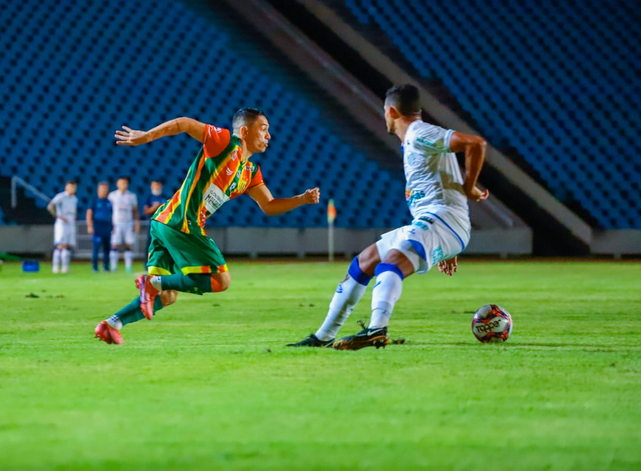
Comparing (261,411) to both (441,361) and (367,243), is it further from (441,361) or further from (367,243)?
(367,243)

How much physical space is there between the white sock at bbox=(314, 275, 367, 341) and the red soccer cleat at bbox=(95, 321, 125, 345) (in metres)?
1.47

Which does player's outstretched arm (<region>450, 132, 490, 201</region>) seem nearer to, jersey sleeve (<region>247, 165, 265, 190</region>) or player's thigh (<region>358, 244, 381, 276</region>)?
player's thigh (<region>358, 244, 381, 276</region>)

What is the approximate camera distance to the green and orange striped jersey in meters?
7.07

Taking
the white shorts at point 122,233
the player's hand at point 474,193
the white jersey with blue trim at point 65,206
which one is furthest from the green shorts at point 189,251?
the white jersey with blue trim at point 65,206

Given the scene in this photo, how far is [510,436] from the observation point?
12.7 ft

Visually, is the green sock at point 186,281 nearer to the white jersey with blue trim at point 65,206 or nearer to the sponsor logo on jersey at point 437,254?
the sponsor logo on jersey at point 437,254

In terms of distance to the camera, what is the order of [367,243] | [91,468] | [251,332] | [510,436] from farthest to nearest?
[367,243]
[251,332]
[510,436]
[91,468]

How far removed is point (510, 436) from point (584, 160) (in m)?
22.4

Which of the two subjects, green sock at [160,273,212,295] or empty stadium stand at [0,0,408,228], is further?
empty stadium stand at [0,0,408,228]

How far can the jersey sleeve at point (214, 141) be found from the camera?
6.98m

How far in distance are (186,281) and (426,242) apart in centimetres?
176

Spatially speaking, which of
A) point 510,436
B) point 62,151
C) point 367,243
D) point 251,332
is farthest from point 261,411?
point 62,151

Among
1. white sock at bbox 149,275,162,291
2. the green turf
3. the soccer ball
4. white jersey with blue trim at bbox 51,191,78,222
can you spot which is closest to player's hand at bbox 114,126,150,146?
white sock at bbox 149,275,162,291

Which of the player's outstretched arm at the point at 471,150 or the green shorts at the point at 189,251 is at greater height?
the player's outstretched arm at the point at 471,150
